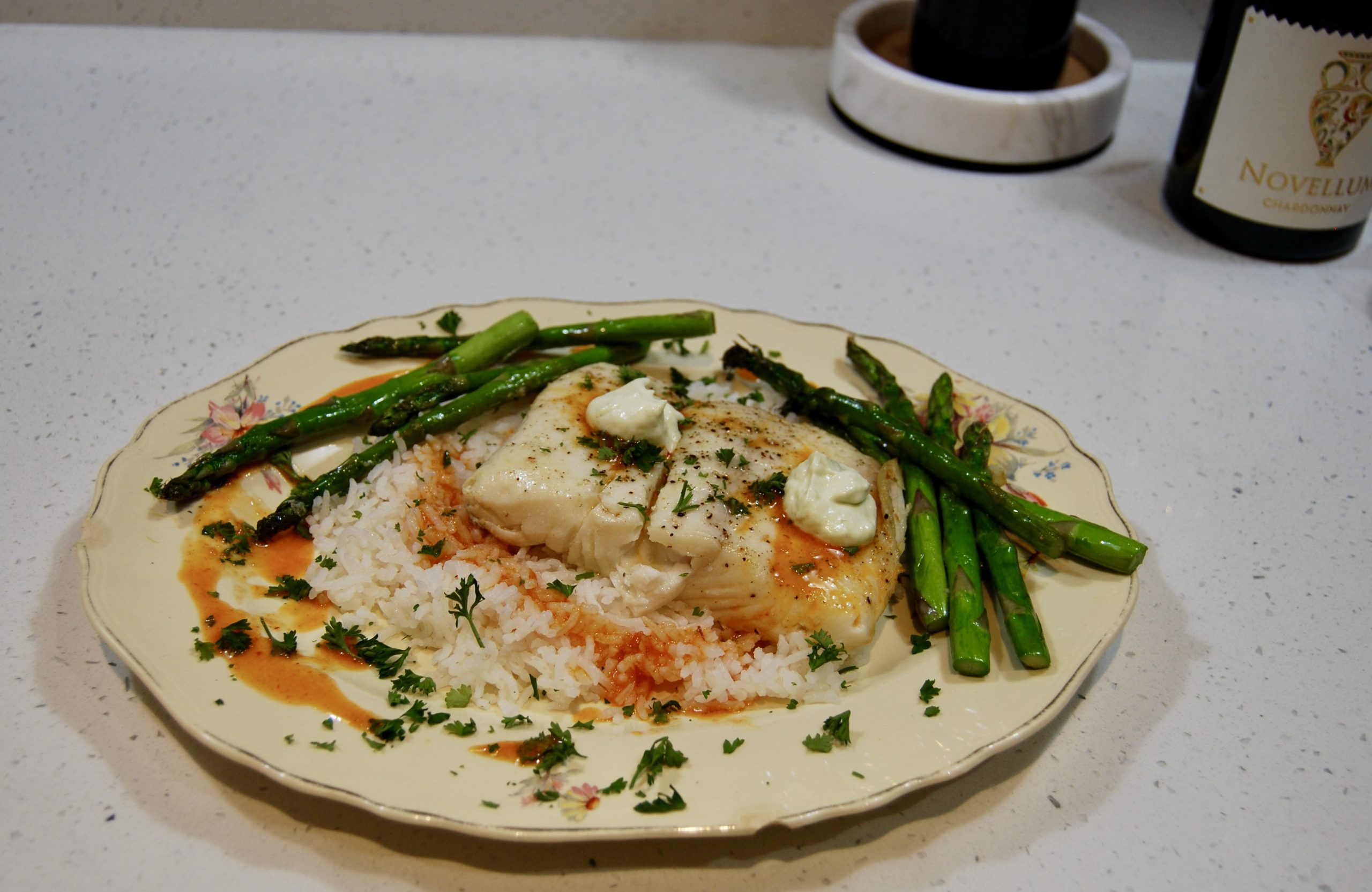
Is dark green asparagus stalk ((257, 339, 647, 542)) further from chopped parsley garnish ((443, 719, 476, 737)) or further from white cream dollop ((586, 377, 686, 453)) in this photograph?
chopped parsley garnish ((443, 719, 476, 737))

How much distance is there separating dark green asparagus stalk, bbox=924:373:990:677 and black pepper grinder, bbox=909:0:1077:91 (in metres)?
2.06

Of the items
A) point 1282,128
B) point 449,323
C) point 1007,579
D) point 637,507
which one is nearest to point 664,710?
point 637,507

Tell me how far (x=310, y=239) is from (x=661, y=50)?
2366 millimetres

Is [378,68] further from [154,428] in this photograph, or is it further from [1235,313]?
[1235,313]

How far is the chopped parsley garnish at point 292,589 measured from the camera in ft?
Answer: 7.55

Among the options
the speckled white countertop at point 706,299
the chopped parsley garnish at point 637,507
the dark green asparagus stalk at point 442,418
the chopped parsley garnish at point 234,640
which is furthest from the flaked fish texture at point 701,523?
the chopped parsley garnish at point 234,640

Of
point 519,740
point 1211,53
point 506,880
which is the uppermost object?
point 1211,53

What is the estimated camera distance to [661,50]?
17.7ft

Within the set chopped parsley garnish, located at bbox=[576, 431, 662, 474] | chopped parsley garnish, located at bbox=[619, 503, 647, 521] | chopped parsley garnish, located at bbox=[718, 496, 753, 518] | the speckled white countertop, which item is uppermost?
chopped parsley garnish, located at bbox=[576, 431, 662, 474]

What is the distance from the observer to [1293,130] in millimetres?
3502

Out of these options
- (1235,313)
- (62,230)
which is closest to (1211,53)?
(1235,313)

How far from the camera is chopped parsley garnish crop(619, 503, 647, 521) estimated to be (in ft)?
7.66

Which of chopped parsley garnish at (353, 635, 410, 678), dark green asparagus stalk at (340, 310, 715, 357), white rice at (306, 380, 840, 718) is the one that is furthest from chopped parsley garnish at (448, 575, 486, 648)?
dark green asparagus stalk at (340, 310, 715, 357)

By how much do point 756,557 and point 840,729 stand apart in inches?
17.8
